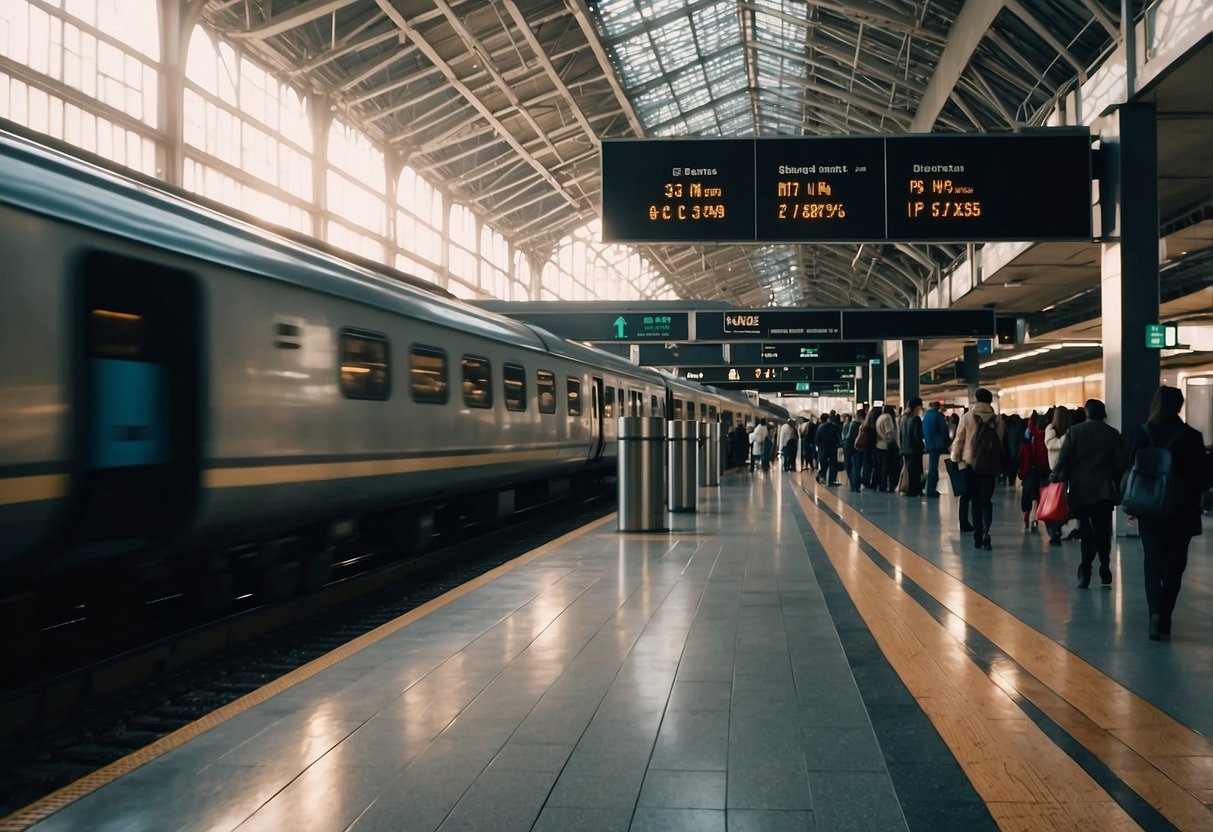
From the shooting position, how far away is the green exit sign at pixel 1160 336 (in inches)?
433

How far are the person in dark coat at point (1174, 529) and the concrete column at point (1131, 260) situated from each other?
5514 mm

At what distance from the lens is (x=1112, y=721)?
418cm

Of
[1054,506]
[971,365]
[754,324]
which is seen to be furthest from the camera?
[971,365]

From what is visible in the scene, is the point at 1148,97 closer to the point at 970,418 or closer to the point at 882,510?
the point at 970,418

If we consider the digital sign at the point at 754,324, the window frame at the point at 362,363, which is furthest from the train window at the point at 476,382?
the digital sign at the point at 754,324

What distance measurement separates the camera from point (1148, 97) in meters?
10.8

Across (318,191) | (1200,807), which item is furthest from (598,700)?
(318,191)

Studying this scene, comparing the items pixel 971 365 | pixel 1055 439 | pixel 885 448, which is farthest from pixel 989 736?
pixel 971 365

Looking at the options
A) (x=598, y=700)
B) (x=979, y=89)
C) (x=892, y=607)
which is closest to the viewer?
(x=598, y=700)

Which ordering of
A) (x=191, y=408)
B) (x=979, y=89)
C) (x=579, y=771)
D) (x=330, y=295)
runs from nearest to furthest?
1. (x=579, y=771)
2. (x=191, y=408)
3. (x=330, y=295)
4. (x=979, y=89)

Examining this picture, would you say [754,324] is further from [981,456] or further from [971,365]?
[981,456]

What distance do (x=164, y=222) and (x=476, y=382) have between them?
5304 millimetres

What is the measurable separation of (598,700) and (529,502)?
44.4 feet

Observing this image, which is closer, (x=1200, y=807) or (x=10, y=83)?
(x=1200, y=807)
